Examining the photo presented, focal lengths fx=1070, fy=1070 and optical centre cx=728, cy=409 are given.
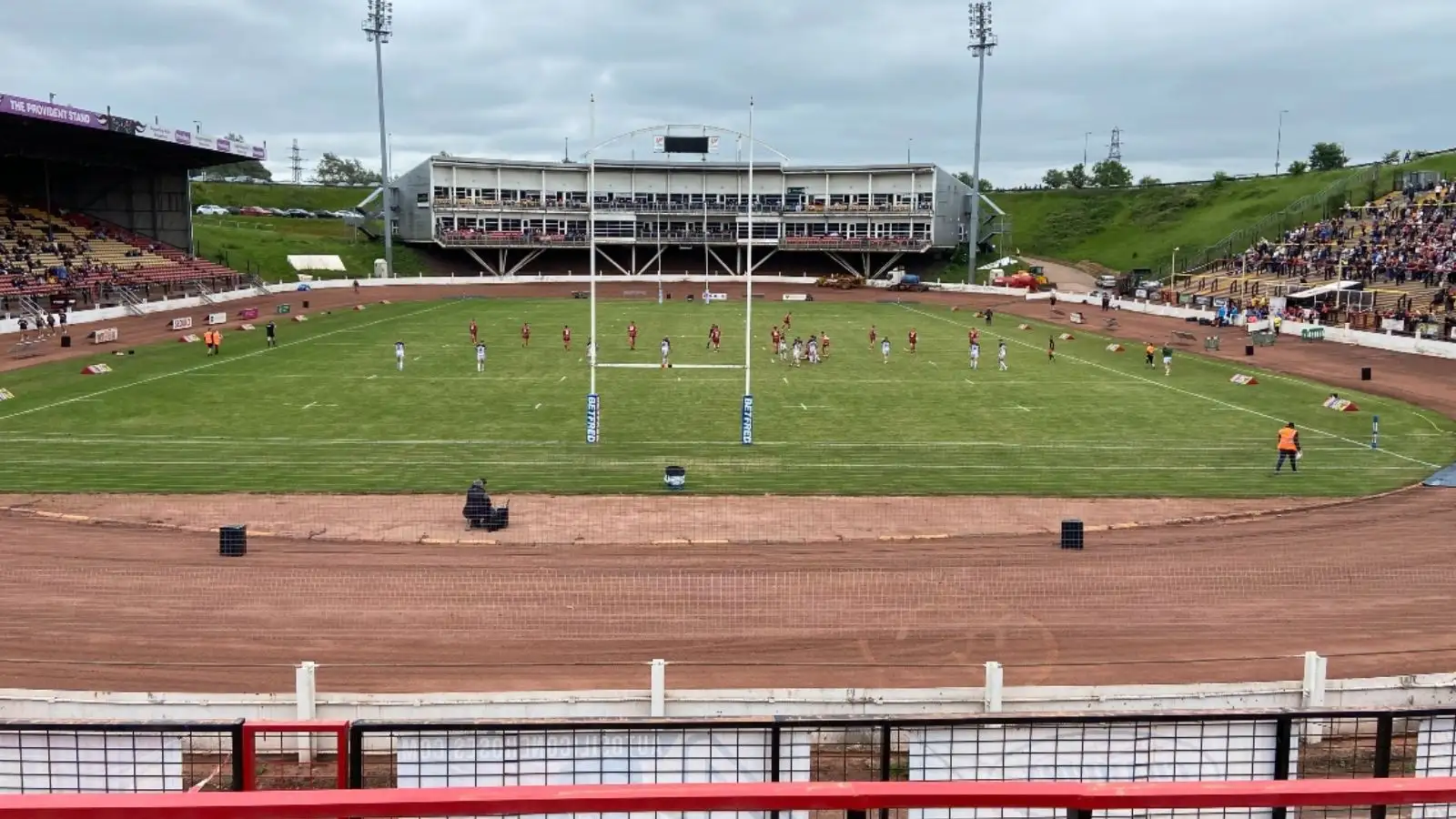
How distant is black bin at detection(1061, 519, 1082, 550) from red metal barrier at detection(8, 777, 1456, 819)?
655 inches

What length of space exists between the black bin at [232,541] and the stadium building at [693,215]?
87215 mm

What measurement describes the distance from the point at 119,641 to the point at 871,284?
3495 inches

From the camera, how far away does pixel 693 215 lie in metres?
108

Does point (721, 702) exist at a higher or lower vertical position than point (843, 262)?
lower

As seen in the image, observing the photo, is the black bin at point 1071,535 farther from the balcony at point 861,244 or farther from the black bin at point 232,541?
the balcony at point 861,244

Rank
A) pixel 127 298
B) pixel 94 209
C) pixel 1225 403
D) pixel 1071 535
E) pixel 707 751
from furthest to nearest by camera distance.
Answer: pixel 94 209, pixel 127 298, pixel 1225 403, pixel 1071 535, pixel 707 751

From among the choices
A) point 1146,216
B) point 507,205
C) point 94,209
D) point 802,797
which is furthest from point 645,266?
point 802,797

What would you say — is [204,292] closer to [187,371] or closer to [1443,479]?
[187,371]

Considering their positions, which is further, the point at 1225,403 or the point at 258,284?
the point at 258,284

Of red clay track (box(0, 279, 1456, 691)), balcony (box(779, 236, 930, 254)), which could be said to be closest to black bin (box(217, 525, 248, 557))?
red clay track (box(0, 279, 1456, 691))

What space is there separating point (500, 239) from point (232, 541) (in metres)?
87.6

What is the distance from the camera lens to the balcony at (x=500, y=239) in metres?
103

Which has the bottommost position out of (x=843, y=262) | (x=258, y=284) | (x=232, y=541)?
(x=232, y=541)

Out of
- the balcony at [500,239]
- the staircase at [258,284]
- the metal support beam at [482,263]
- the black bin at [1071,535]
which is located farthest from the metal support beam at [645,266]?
the black bin at [1071,535]
